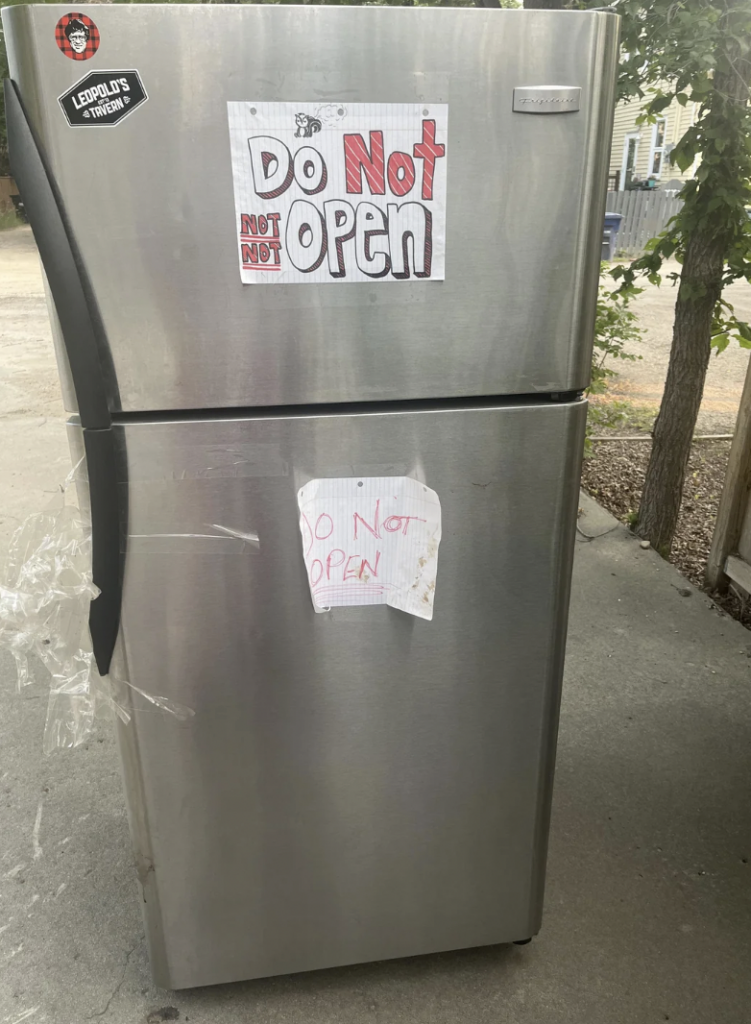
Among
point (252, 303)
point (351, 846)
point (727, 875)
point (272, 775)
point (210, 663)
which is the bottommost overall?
point (727, 875)

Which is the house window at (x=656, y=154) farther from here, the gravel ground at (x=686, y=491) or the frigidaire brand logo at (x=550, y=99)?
the frigidaire brand logo at (x=550, y=99)

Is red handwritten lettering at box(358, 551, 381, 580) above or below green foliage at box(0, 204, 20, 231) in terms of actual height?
above

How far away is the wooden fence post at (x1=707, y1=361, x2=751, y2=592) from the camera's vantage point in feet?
10.2

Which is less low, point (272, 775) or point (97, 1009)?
point (272, 775)

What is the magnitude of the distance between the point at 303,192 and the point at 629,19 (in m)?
2.00

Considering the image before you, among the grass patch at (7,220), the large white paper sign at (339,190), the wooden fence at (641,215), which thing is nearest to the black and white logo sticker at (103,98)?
the large white paper sign at (339,190)

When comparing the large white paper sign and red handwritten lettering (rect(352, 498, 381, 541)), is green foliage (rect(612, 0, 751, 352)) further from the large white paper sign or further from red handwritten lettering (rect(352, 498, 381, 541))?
red handwritten lettering (rect(352, 498, 381, 541))

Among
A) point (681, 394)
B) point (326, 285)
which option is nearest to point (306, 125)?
point (326, 285)

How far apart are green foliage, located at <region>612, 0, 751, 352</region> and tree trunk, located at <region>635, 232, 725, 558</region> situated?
0.05 m

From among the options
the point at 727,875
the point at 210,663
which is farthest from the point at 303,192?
the point at 727,875

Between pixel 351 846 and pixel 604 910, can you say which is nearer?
pixel 351 846

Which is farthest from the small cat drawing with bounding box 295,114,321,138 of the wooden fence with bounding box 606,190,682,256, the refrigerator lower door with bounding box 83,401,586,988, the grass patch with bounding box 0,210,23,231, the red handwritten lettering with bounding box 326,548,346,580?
the grass patch with bounding box 0,210,23,231

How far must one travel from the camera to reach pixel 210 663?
4.49 feet

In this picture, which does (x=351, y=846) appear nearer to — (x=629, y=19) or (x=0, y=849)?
(x=0, y=849)
